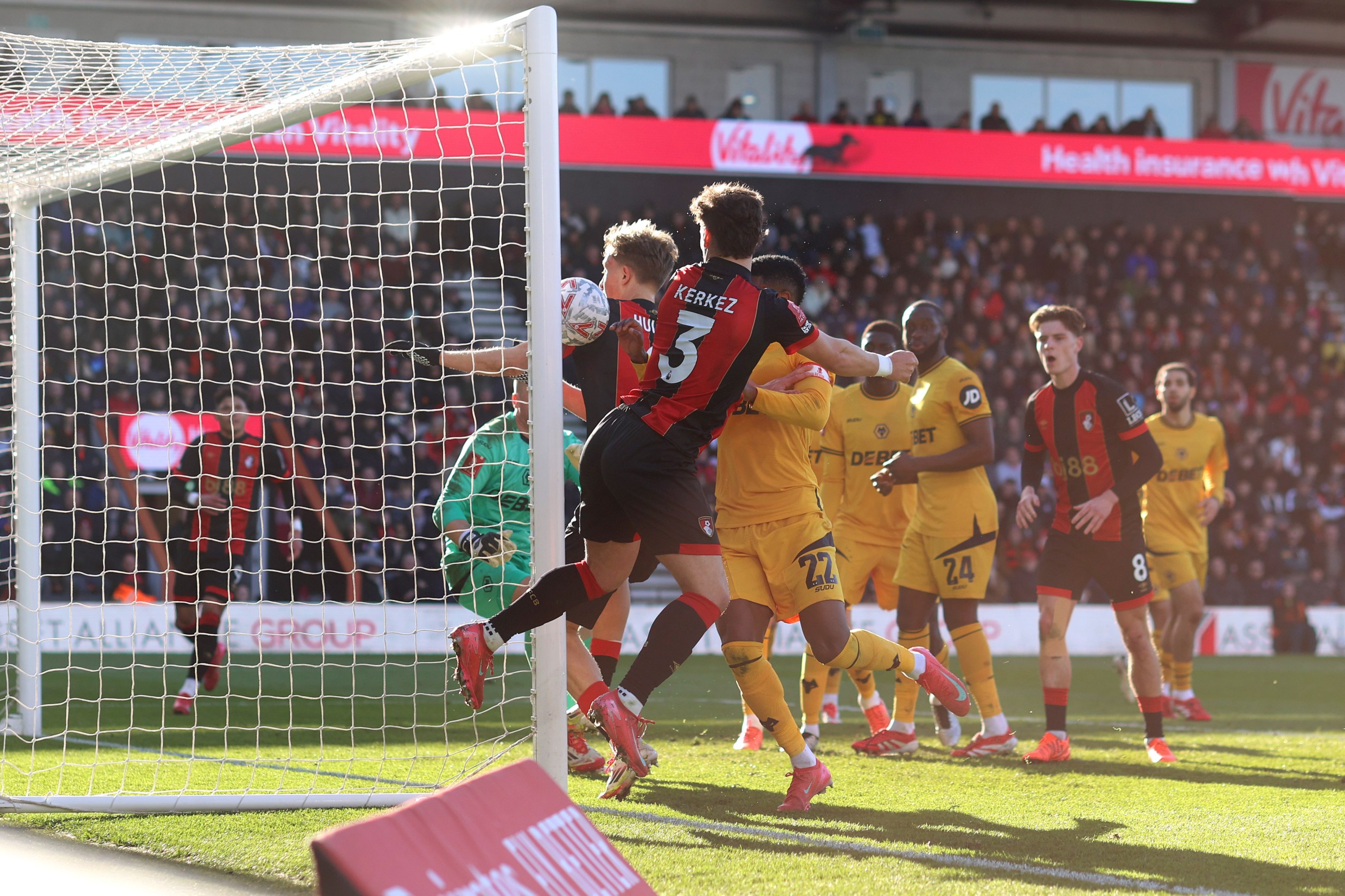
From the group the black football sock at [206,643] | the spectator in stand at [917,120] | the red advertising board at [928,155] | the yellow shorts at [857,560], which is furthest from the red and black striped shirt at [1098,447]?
the spectator in stand at [917,120]

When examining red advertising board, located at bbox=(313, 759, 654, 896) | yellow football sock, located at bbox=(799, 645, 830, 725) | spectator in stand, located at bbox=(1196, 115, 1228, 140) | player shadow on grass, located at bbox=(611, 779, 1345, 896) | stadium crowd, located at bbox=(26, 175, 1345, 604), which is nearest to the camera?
red advertising board, located at bbox=(313, 759, 654, 896)

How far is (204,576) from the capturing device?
743 centimetres

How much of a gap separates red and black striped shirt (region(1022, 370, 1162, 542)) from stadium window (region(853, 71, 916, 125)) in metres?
16.8

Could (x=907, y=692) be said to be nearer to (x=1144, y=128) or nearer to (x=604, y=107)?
(x=604, y=107)

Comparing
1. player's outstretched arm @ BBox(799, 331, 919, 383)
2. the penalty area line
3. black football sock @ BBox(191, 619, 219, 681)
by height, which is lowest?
the penalty area line

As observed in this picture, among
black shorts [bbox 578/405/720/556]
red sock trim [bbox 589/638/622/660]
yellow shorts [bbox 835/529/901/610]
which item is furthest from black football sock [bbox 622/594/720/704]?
yellow shorts [bbox 835/529/901/610]

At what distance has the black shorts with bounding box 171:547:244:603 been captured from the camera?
729cm

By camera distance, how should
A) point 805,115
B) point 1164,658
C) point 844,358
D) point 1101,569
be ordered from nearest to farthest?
point 844,358 → point 1101,569 → point 1164,658 → point 805,115

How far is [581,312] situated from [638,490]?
0.97m

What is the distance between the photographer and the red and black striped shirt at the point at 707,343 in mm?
3846

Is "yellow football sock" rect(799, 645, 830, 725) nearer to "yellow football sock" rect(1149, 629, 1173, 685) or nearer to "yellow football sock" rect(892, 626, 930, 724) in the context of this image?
"yellow football sock" rect(892, 626, 930, 724)

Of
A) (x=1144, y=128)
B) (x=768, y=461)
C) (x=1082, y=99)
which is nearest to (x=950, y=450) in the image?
(x=768, y=461)

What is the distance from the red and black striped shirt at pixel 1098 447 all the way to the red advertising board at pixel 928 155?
1107 cm

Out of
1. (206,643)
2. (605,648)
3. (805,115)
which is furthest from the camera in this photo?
(805,115)
